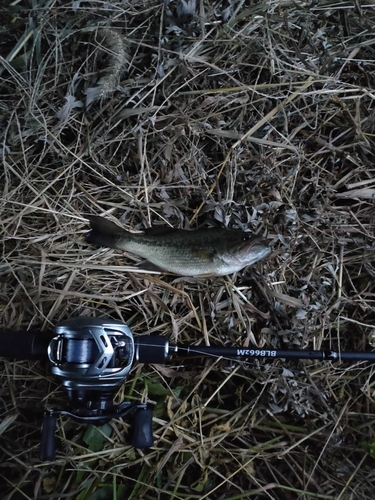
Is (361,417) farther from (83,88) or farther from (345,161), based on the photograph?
(83,88)

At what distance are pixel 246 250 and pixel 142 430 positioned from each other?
3.01 ft

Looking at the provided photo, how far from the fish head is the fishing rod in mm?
414

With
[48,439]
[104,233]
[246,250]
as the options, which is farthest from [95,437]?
[246,250]

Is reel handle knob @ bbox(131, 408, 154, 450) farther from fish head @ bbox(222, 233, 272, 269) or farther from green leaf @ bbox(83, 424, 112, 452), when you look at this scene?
fish head @ bbox(222, 233, 272, 269)

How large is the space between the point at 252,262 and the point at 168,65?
108cm

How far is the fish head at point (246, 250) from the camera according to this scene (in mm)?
1976

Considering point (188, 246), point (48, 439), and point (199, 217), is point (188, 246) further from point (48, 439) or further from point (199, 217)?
point (48, 439)

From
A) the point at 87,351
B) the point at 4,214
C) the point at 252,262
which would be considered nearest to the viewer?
the point at 87,351

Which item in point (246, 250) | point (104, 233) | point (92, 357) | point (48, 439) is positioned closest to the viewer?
point (92, 357)

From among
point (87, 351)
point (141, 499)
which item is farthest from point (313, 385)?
point (87, 351)

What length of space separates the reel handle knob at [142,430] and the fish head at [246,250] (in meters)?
0.78

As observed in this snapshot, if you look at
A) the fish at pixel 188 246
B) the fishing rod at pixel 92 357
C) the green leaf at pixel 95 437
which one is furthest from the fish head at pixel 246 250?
the green leaf at pixel 95 437

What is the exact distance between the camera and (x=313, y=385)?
2.11 metres

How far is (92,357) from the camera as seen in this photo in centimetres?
169
